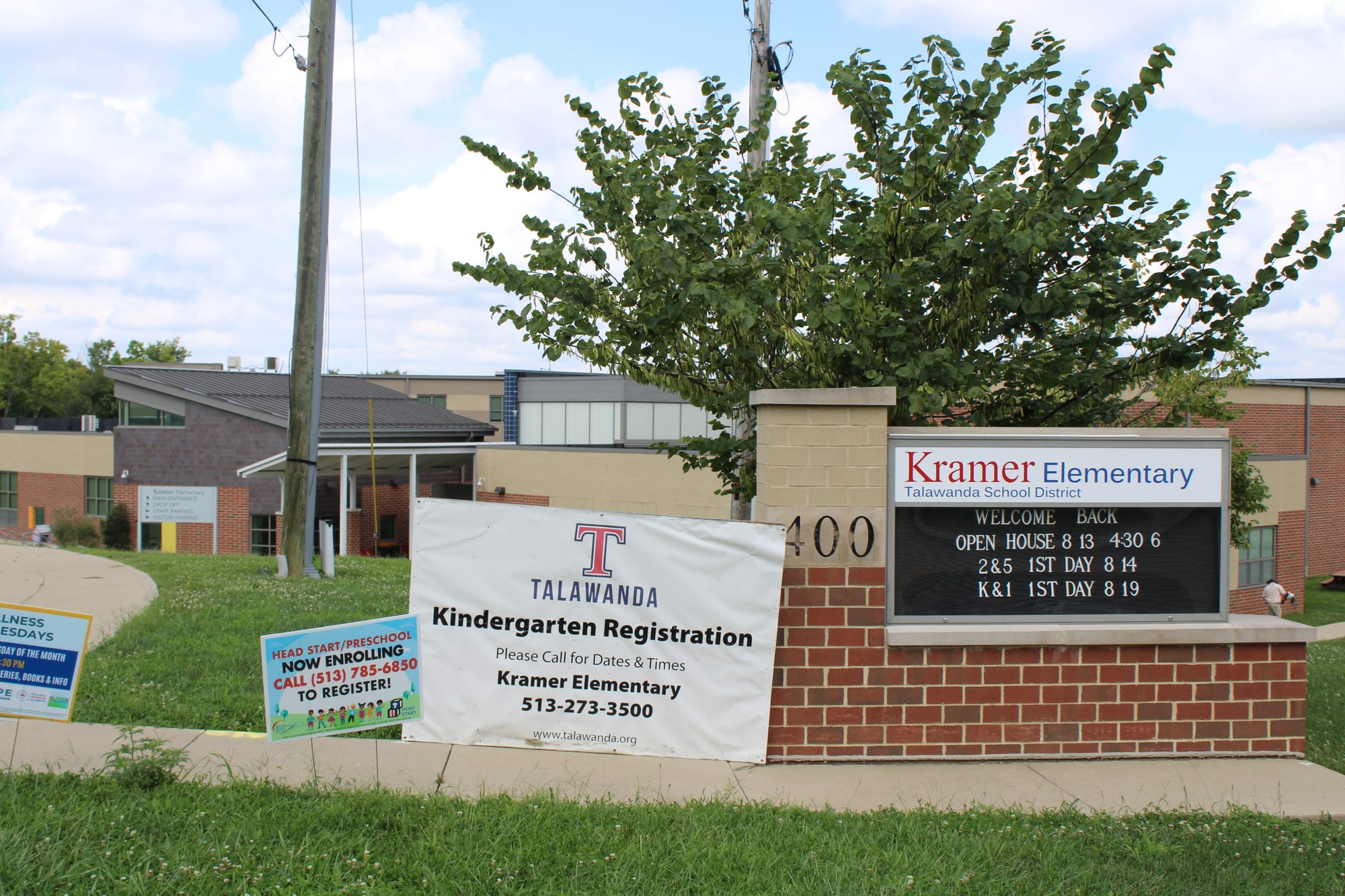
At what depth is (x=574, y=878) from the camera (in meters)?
4.42

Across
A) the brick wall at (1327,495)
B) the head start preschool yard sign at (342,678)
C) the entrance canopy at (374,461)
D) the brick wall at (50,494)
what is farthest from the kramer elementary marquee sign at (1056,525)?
the brick wall at (50,494)

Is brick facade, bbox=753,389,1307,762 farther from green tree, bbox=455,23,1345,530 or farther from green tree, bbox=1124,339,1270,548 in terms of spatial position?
green tree, bbox=1124,339,1270,548

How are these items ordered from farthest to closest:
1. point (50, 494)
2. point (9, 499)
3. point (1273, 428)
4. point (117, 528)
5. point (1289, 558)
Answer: point (9, 499)
point (50, 494)
point (117, 528)
point (1273, 428)
point (1289, 558)

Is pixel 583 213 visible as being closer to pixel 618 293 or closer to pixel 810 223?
pixel 618 293

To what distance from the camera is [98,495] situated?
39094 mm

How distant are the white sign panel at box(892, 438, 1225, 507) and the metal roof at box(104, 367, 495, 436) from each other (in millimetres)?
26389

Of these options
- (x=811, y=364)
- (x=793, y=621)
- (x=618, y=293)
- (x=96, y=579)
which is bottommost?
(x=96, y=579)

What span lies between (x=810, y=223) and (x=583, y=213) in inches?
91.8

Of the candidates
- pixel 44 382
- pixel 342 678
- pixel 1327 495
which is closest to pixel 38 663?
pixel 342 678

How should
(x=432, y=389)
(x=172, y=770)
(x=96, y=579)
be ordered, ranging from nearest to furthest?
(x=172, y=770) → (x=96, y=579) → (x=432, y=389)

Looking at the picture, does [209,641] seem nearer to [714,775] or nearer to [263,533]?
[714,775]

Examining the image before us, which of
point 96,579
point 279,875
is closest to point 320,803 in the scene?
point 279,875

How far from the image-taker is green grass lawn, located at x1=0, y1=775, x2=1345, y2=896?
14.4ft

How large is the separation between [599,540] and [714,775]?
1.52m
